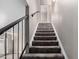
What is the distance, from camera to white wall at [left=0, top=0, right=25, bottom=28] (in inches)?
233

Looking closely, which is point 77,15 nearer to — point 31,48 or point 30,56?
point 30,56

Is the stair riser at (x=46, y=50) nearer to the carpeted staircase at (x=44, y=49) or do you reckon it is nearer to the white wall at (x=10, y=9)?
the carpeted staircase at (x=44, y=49)

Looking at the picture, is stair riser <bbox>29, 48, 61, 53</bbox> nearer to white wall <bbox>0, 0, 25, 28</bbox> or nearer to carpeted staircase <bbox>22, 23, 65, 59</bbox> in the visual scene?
carpeted staircase <bbox>22, 23, 65, 59</bbox>

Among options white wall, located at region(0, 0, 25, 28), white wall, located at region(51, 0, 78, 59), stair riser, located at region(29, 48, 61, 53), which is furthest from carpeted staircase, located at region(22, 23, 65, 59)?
white wall, located at region(0, 0, 25, 28)

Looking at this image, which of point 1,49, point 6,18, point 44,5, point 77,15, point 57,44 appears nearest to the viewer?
point 77,15

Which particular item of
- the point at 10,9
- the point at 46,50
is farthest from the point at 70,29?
the point at 10,9

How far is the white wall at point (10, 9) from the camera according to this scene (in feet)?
19.4

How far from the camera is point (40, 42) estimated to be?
4.08 m

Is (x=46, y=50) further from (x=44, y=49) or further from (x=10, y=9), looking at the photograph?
(x=10, y=9)

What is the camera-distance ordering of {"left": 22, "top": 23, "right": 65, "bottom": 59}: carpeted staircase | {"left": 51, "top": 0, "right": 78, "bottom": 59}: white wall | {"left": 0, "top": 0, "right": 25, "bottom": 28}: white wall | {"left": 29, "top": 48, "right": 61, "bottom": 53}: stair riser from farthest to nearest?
{"left": 0, "top": 0, "right": 25, "bottom": 28}: white wall, {"left": 29, "top": 48, "right": 61, "bottom": 53}: stair riser, {"left": 22, "top": 23, "right": 65, "bottom": 59}: carpeted staircase, {"left": 51, "top": 0, "right": 78, "bottom": 59}: white wall

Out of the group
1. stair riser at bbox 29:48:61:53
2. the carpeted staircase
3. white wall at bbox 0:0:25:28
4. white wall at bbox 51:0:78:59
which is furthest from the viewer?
white wall at bbox 0:0:25:28

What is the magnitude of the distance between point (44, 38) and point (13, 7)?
2458 mm

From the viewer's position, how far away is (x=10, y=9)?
6113 mm

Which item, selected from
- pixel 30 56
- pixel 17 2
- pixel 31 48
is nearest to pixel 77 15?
pixel 30 56
